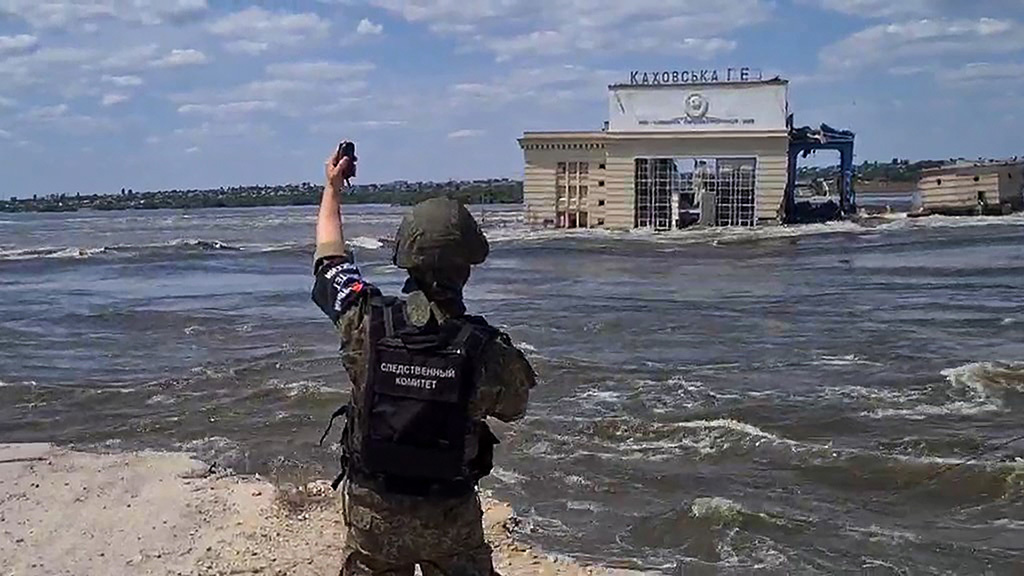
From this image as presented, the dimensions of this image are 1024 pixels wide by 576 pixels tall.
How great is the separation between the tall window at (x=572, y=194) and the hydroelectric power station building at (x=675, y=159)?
0.05 metres

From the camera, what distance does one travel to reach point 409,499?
3.13 meters

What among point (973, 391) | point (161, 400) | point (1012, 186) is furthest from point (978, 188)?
point (161, 400)

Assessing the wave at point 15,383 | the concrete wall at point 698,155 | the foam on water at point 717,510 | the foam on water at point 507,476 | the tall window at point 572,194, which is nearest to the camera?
the foam on water at point 717,510

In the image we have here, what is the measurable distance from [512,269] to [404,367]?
3284 cm

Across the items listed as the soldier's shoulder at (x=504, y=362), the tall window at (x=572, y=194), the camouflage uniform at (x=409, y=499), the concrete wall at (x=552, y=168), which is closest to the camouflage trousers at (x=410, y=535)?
the camouflage uniform at (x=409, y=499)

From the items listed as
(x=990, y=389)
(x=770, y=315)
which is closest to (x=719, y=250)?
(x=770, y=315)

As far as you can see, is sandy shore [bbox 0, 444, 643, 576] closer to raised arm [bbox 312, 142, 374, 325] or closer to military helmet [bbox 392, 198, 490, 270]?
raised arm [bbox 312, 142, 374, 325]

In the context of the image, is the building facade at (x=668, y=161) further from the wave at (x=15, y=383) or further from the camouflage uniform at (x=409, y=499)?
the camouflage uniform at (x=409, y=499)

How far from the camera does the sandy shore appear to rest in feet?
21.2

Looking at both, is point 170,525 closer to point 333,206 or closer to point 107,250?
point 333,206

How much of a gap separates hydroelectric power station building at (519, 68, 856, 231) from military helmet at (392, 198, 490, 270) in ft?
175

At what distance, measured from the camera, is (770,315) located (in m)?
21.8

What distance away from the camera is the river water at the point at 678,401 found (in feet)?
27.1

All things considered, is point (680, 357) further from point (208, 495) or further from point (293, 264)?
point (293, 264)
